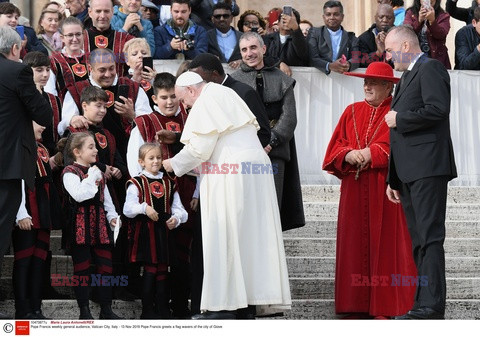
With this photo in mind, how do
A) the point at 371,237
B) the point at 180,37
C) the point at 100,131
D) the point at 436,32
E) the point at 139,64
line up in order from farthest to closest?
the point at 436,32
the point at 180,37
the point at 139,64
the point at 100,131
the point at 371,237

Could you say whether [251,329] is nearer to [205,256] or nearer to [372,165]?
[205,256]

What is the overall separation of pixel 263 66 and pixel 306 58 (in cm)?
243

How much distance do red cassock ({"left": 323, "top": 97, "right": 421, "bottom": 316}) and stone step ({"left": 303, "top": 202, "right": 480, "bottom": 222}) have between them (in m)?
1.57

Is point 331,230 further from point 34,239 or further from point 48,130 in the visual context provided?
point 34,239

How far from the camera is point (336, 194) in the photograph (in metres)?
12.9

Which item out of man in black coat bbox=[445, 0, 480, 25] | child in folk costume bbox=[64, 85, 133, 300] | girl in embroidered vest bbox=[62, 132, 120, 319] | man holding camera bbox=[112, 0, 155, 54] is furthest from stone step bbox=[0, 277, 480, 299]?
man in black coat bbox=[445, 0, 480, 25]

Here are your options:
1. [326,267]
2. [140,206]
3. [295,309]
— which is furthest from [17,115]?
[326,267]

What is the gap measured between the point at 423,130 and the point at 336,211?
115 inches

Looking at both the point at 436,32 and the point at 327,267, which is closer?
the point at 327,267

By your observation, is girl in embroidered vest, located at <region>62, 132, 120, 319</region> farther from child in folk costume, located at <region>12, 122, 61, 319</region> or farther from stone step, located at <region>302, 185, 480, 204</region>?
stone step, located at <region>302, 185, 480, 204</region>

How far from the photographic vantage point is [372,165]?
35.0 feet

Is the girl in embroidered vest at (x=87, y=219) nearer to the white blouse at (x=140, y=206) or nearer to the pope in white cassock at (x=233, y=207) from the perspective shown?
the white blouse at (x=140, y=206)

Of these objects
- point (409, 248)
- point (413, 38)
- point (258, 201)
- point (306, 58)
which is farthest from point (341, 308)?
point (306, 58)

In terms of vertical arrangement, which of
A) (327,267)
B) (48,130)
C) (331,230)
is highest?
(48,130)
